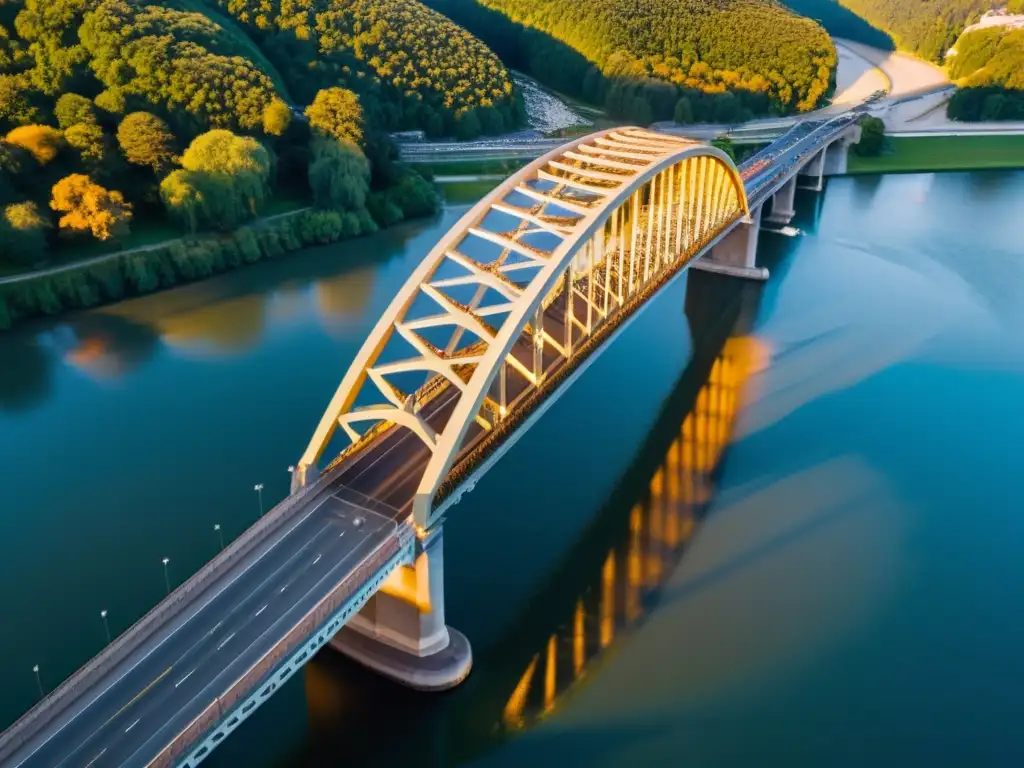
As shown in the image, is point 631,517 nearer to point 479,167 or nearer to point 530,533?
point 530,533

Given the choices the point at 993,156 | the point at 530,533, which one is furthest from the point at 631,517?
the point at 993,156

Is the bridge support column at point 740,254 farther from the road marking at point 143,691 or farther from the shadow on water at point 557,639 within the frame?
the road marking at point 143,691

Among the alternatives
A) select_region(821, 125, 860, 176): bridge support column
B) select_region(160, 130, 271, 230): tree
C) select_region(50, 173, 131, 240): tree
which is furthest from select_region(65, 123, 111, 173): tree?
select_region(821, 125, 860, 176): bridge support column

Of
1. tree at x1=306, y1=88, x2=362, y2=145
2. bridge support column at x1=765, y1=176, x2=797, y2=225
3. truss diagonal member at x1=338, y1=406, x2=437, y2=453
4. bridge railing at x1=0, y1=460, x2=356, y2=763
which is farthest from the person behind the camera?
bridge support column at x1=765, y1=176, x2=797, y2=225

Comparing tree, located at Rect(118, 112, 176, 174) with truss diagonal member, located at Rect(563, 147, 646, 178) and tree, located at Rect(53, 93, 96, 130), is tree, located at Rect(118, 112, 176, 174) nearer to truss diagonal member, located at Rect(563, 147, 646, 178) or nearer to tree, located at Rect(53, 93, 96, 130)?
tree, located at Rect(53, 93, 96, 130)

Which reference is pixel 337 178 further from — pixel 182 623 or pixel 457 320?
pixel 182 623
